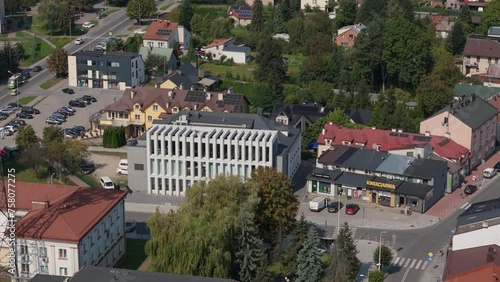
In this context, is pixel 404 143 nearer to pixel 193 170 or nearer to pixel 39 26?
pixel 193 170

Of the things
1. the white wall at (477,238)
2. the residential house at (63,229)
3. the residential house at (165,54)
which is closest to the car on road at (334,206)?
the white wall at (477,238)

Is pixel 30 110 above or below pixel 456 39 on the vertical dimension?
below

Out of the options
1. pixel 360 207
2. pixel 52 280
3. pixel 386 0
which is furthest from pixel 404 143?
pixel 386 0

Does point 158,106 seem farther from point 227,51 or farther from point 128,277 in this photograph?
point 128,277

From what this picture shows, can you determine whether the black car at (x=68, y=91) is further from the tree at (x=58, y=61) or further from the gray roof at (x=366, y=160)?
the gray roof at (x=366, y=160)

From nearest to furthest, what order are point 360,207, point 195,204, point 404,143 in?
point 195,204 < point 360,207 < point 404,143

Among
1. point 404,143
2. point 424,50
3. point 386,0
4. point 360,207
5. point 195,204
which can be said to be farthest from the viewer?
point 386,0

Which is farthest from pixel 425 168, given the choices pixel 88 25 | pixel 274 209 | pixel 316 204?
pixel 88 25
